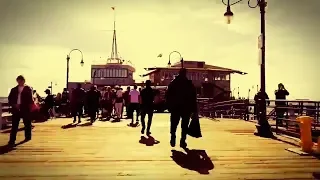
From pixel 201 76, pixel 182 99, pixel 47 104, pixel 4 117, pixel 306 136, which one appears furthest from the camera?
pixel 201 76

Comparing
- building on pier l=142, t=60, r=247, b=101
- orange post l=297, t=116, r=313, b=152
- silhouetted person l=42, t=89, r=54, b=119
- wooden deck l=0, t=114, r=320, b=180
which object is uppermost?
building on pier l=142, t=60, r=247, b=101

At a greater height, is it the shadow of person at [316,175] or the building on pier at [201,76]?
the building on pier at [201,76]

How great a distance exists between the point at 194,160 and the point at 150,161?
2.69 ft

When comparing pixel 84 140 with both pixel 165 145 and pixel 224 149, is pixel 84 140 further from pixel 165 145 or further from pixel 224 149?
pixel 224 149

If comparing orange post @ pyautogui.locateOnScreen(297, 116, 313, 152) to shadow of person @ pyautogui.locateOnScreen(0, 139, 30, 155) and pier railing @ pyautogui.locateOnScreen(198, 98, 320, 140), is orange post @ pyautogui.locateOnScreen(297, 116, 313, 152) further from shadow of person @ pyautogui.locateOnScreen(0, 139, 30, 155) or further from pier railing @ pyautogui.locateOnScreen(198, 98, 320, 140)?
shadow of person @ pyautogui.locateOnScreen(0, 139, 30, 155)

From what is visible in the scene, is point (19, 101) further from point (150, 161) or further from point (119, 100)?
point (119, 100)

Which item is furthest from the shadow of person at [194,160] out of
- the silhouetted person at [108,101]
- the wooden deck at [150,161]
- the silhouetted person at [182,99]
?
the silhouetted person at [108,101]

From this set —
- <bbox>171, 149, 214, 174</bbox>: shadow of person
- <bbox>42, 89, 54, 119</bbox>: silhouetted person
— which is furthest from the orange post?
<bbox>42, 89, 54, 119</bbox>: silhouetted person

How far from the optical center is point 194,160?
697cm

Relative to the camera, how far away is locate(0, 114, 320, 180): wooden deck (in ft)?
18.4

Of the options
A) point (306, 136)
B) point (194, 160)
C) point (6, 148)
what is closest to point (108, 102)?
point (6, 148)

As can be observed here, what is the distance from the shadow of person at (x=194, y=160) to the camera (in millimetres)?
6200

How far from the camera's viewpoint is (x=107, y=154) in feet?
25.1

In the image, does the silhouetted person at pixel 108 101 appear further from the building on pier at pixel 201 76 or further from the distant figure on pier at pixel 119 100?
the building on pier at pixel 201 76
